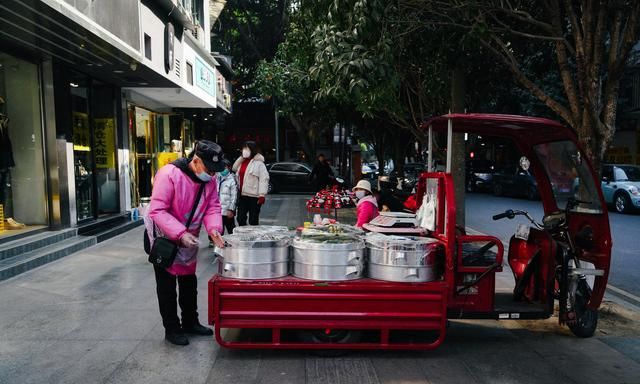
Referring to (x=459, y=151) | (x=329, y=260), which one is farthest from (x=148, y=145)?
(x=329, y=260)

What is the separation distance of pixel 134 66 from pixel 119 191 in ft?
12.5

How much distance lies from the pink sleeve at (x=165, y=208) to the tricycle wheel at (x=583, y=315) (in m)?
3.68

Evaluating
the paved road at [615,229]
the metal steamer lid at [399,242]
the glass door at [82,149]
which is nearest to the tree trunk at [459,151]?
the paved road at [615,229]

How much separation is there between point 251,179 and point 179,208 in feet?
12.5

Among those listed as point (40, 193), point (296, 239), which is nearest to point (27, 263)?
point (40, 193)

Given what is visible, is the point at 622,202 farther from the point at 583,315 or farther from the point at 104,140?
the point at 104,140

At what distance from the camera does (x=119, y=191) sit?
12.1m

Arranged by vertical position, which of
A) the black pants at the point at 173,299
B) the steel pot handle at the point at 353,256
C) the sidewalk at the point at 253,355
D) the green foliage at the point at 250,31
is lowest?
the sidewalk at the point at 253,355

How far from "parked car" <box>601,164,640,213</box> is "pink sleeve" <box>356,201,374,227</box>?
1128cm

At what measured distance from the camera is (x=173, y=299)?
4.46 metres

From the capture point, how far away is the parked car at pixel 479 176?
25.3 meters

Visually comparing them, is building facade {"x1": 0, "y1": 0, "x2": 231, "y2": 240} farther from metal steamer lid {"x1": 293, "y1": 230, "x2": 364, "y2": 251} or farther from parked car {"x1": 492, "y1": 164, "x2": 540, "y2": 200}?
parked car {"x1": 492, "y1": 164, "x2": 540, "y2": 200}

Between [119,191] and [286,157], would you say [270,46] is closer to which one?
[286,157]

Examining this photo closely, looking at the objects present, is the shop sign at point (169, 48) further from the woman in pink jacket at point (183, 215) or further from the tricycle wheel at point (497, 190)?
the tricycle wheel at point (497, 190)
